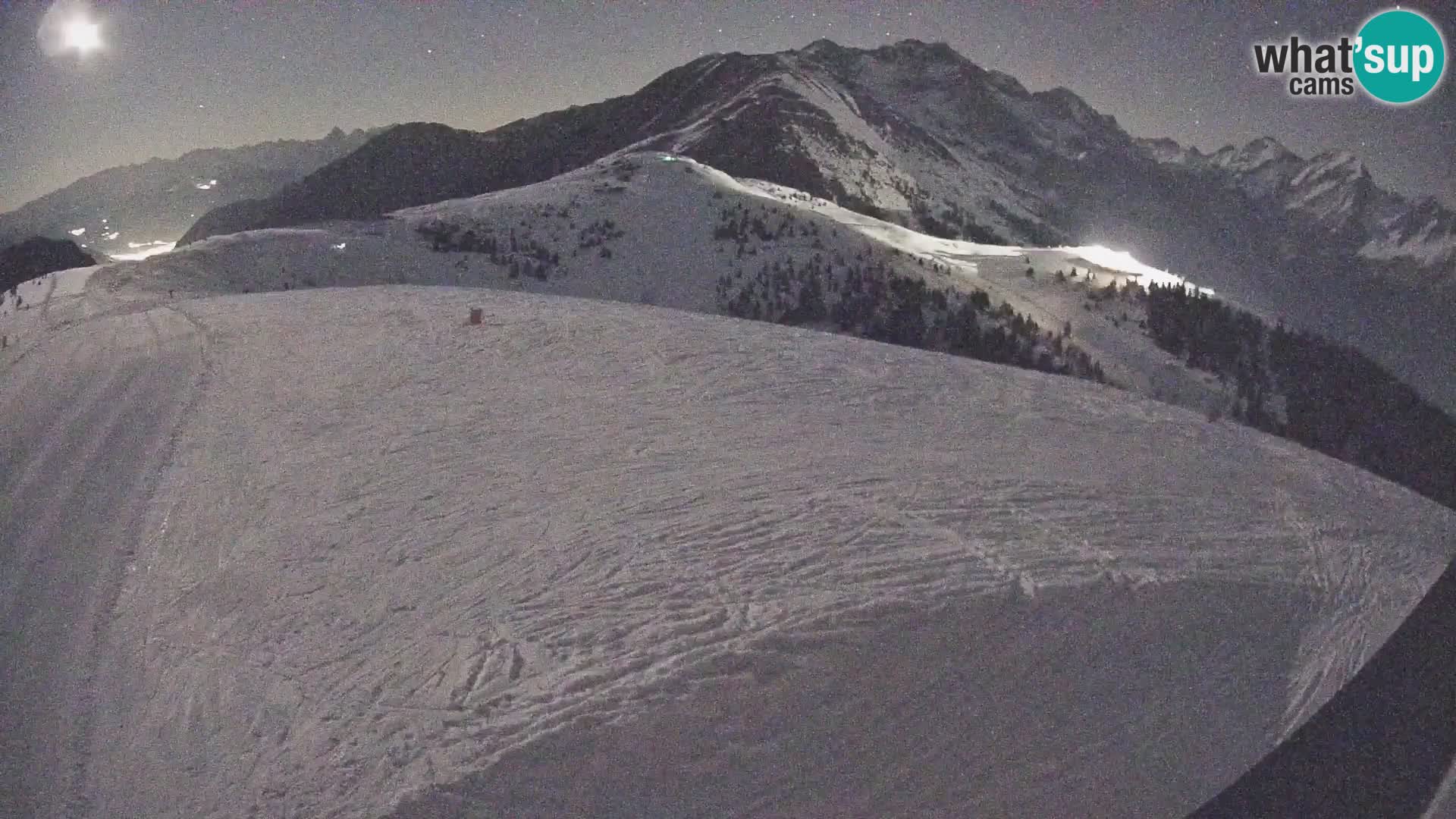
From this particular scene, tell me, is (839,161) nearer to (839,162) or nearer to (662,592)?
(839,162)

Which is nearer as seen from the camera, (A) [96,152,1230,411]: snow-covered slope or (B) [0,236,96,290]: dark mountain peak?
(A) [96,152,1230,411]: snow-covered slope

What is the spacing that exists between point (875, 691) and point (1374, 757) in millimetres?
2653

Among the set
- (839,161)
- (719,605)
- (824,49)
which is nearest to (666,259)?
(719,605)

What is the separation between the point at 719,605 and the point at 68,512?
5.82m

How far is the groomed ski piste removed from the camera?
14.5 feet

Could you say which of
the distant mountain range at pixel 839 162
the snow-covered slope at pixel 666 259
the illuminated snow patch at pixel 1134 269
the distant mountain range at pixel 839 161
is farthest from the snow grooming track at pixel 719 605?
the distant mountain range at pixel 839 161

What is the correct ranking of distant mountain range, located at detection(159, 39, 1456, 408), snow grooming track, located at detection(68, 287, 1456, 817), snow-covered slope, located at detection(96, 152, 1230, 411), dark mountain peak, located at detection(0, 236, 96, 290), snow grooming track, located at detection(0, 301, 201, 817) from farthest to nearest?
1. distant mountain range, located at detection(159, 39, 1456, 408)
2. dark mountain peak, located at detection(0, 236, 96, 290)
3. snow-covered slope, located at detection(96, 152, 1230, 411)
4. snow grooming track, located at detection(0, 301, 201, 817)
5. snow grooming track, located at detection(68, 287, 1456, 817)

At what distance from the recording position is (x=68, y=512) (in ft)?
24.4

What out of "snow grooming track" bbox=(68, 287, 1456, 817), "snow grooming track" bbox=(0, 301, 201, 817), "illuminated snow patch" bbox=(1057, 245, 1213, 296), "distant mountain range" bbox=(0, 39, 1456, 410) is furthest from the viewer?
"distant mountain range" bbox=(0, 39, 1456, 410)

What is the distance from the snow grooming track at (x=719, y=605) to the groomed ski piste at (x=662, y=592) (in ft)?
0.08

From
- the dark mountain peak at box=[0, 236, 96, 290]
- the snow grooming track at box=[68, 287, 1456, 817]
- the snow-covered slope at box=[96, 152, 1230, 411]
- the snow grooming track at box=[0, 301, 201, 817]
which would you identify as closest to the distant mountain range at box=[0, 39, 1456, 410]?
the snow-covered slope at box=[96, 152, 1230, 411]

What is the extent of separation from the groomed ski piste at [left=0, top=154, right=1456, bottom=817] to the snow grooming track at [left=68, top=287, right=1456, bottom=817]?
0.02 m

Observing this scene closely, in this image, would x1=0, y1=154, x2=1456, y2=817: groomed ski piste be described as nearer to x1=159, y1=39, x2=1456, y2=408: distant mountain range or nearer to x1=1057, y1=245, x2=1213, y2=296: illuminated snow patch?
x1=1057, y1=245, x2=1213, y2=296: illuminated snow patch

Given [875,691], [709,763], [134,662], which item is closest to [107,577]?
[134,662]
